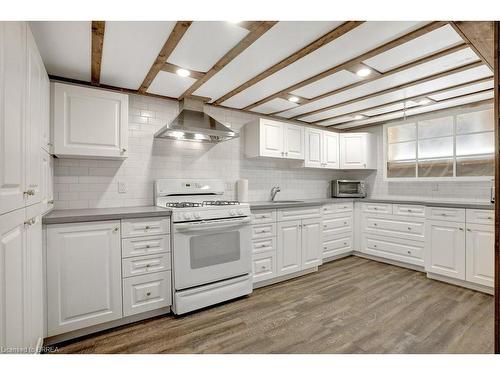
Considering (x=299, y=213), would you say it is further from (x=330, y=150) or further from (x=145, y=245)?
(x=145, y=245)

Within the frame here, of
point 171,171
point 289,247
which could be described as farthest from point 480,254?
point 171,171

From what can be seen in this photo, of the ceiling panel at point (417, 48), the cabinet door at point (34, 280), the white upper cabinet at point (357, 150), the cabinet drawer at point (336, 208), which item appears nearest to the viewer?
the cabinet door at point (34, 280)

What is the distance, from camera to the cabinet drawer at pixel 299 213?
3.10 metres

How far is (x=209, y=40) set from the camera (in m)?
1.84

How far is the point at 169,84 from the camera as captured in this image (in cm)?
263

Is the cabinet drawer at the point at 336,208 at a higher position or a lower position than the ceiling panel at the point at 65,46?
lower

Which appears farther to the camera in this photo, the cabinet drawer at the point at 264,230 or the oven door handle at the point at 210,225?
the cabinet drawer at the point at 264,230

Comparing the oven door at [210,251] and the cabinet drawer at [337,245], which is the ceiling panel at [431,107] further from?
the oven door at [210,251]

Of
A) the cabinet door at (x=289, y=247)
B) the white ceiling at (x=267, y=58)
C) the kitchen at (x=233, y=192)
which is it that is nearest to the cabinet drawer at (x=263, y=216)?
the kitchen at (x=233, y=192)

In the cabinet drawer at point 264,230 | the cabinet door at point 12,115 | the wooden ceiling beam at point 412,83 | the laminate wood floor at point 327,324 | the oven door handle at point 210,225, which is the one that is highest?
the wooden ceiling beam at point 412,83

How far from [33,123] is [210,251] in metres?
1.65

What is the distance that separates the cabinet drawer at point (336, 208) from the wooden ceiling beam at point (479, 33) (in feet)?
7.63

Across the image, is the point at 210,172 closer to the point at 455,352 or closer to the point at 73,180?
the point at 73,180

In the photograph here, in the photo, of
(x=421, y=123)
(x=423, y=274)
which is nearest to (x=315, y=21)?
(x=421, y=123)
